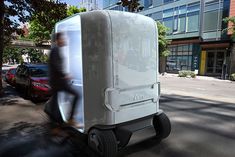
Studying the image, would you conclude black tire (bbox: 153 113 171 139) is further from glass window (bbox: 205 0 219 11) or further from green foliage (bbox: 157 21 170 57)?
glass window (bbox: 205 0 219 11)

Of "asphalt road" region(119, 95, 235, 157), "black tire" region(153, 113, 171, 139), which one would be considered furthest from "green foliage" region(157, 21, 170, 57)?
"black tire" region(153, 113, 171, 139)

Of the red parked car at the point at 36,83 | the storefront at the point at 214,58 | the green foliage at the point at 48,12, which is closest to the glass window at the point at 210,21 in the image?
the storefront at the point at 214,58

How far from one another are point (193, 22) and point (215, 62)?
228 inches

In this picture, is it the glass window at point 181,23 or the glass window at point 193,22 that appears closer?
the glass window at point 193,22

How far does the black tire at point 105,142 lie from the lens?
3.29m

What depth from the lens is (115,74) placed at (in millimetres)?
3363

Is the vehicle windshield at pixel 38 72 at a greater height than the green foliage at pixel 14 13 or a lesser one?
lesser

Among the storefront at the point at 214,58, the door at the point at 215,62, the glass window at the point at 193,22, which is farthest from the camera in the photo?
the glass window at the point at 193,22

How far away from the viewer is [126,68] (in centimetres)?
349

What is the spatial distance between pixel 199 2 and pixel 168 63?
9421 millimetres

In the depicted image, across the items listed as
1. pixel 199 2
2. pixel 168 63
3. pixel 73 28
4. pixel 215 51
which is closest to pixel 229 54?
pixel 215 51

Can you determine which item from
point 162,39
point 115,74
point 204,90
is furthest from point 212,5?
point 115,74

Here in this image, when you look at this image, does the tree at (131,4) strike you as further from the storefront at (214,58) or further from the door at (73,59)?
the storefront at (214,58)

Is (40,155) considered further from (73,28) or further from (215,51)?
(215,51)
